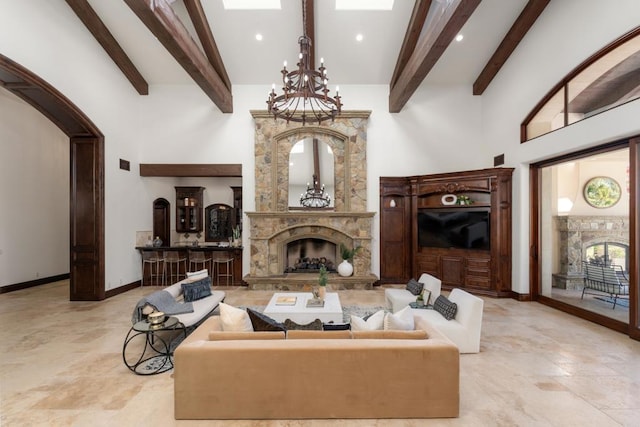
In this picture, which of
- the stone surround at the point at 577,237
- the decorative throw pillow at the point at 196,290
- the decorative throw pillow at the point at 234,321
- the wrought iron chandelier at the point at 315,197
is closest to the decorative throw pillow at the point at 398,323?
the decorative throw pillow at the point at 234,321

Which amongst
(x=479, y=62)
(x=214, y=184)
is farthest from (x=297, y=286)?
(x=479, y=62)

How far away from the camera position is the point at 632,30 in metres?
4.10

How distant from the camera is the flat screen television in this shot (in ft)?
21.5

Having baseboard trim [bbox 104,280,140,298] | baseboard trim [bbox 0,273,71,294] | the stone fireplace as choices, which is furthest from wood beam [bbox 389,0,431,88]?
baseboard trim [bbox 0,273,71,294]

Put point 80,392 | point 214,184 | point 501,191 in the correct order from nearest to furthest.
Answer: point 80,392
point 501,191
point 214,184

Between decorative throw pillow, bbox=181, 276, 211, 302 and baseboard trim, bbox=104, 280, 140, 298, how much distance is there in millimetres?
2817

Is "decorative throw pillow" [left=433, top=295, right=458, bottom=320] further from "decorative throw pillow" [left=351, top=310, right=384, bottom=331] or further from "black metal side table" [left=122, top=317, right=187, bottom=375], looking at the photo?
"black metal side table" [left=122, top=317, right=187, bottom=375]

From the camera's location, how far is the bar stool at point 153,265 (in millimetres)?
7484

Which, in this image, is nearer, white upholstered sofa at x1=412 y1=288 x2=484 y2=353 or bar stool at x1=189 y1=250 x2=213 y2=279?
white upholstered sofa at x1=412 y1=288 x2=484 y2=353

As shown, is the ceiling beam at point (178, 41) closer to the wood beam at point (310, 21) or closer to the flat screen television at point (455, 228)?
the wood beam at point (310, 21)

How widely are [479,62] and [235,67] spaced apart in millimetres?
5939

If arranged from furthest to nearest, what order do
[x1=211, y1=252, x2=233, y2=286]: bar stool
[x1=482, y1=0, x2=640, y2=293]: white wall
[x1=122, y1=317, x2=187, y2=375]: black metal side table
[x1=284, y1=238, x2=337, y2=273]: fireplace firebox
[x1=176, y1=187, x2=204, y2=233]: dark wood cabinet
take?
1. [x1=176, y1=187, x2=204, y2=233]: dark wood cabinet
2. [x1=284, y1=238, x2=337, y2=273]: fireplace firebox
3. [x1=211, y1=252, x2=233, y2=286]: bar stool
4. [x1=482, y1=0, x2=640, y2=293]: white wall
5. [x1=122, y1=317, x2=187, y2=375]: black metal side table

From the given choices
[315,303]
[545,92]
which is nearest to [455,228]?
[545,92]

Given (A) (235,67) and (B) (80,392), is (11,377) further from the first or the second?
(A) (235,67)
